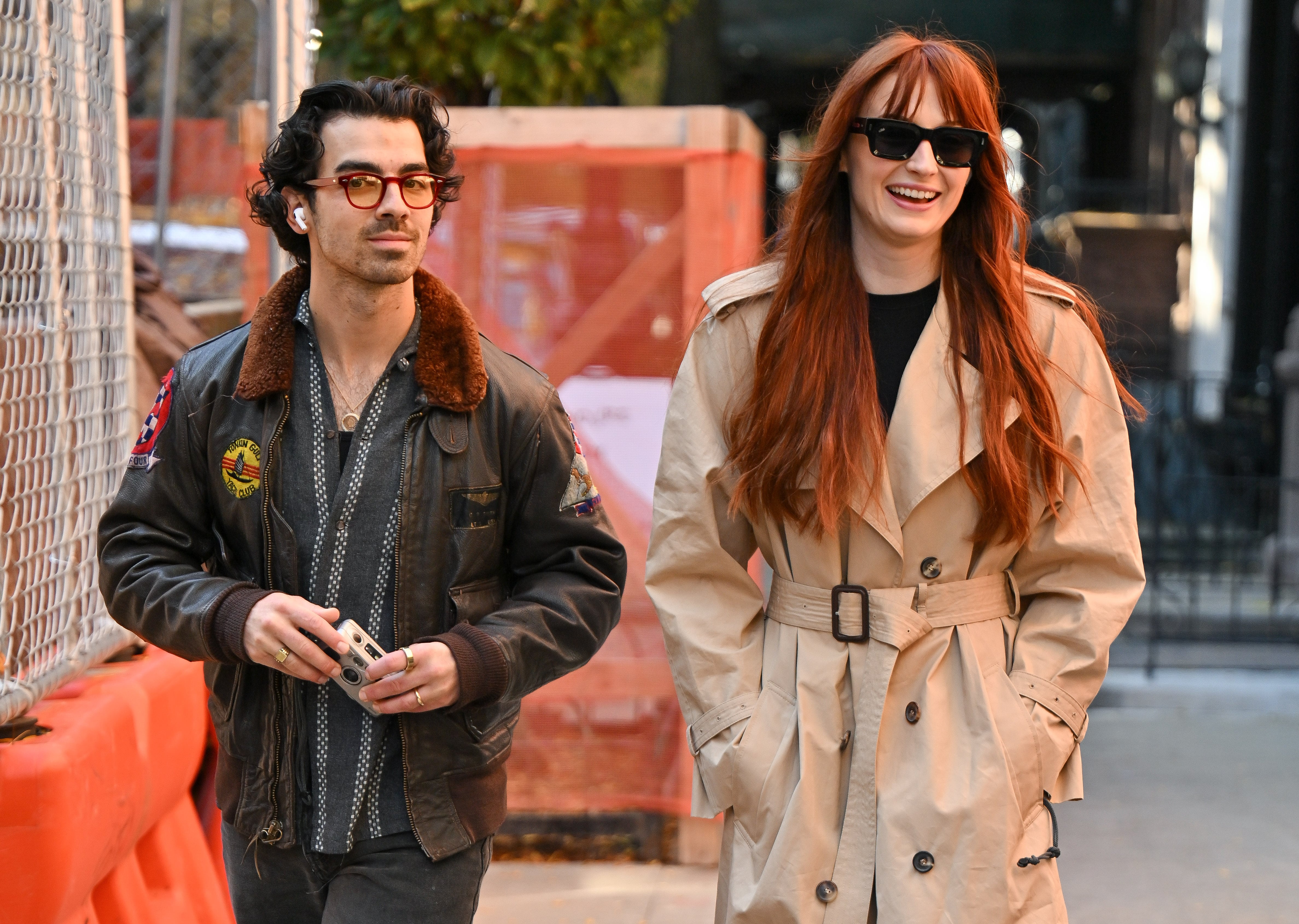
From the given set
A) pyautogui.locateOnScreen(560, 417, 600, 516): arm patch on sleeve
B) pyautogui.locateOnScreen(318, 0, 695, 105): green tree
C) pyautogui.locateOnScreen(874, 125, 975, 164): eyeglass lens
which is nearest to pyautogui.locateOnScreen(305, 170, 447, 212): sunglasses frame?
pyautogui.locateOnScreen(560, 417, 600, 516): arm patch on sleeve

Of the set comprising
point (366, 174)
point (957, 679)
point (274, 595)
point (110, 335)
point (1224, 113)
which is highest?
point (1224, 113)

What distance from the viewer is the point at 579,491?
8.65 ft

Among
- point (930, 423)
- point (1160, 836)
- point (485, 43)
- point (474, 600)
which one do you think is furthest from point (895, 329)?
point (485, 43)

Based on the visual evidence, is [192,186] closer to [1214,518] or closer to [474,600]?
[474,600]

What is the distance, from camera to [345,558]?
8.13ft

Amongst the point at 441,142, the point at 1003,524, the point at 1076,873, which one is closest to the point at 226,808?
the point at 441,142

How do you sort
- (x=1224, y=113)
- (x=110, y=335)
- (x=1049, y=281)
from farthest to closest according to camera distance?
(x=1224, y=113), (x=110, y=335), (x=1049, y=281)

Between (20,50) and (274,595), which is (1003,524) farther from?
(20,50)

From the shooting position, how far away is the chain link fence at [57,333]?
3098 millimetres

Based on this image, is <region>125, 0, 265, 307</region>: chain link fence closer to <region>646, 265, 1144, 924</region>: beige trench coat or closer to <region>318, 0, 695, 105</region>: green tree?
<region>318, 0, 695, 105</region>: green tree

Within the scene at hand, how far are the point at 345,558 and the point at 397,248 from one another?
1.78ft

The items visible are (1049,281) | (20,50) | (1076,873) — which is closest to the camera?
(1049,281)

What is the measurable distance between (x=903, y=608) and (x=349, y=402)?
1072mm

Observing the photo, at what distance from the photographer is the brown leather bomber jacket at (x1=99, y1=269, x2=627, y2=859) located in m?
2.46
